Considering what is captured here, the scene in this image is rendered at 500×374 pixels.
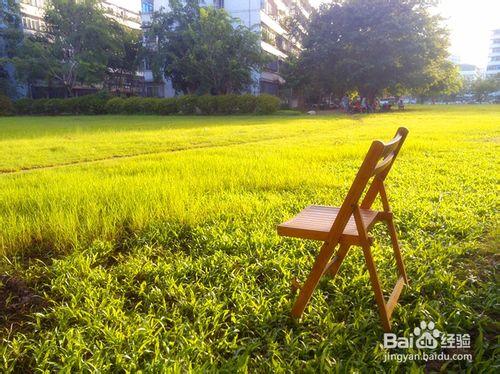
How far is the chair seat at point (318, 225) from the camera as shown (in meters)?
2.03

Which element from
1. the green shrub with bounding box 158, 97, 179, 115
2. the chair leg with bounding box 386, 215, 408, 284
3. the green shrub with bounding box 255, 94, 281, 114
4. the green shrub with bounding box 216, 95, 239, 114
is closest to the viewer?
the chair leg with bounding box 386, 215, 408, 284

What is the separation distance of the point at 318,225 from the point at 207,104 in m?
26.4

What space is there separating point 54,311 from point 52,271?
1.85 feet

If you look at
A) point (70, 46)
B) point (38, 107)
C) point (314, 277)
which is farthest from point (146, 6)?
point (314, 277)

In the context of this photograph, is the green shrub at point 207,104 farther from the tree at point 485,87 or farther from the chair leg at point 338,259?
the tree at point 485,87

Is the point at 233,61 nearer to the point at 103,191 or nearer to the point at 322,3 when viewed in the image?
the point at 322,3

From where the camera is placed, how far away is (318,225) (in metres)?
2.20

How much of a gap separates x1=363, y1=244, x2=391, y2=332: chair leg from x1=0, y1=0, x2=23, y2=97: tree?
40.7 m

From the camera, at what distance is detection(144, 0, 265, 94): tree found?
2911 cm

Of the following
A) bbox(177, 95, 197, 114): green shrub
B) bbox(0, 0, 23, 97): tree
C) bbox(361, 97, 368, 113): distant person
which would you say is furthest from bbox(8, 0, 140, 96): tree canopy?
bbox(361, 97, 368, 113): distant person

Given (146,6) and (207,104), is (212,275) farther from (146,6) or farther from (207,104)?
(146,6)

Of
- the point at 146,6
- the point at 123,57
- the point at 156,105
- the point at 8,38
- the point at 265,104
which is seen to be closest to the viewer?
the point at 265,104

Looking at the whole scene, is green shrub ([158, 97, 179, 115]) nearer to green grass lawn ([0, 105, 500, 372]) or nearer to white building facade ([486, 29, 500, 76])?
green grass lawn ([0, 105, 500, 372])

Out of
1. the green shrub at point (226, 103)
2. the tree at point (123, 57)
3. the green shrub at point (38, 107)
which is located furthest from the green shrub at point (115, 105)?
the tree at point (123, 57)
